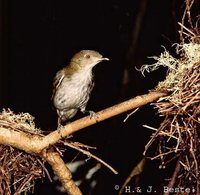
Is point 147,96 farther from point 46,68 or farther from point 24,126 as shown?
point 46,68

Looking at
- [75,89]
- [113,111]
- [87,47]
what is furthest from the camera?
[87,47]

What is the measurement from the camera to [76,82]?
339cm

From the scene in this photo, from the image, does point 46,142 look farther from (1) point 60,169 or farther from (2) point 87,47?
(2) point 87,47

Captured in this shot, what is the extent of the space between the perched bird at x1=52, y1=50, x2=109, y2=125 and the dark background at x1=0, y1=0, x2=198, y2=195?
0.37m

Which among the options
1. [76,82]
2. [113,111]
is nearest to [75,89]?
[76,82]

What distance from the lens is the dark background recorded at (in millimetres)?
3684

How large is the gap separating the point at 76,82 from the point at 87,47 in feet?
2.10

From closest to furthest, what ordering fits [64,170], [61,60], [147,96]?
[147,96] → [64,170] → [61,60]

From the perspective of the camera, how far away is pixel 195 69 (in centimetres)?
203

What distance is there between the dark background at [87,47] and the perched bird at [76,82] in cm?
37

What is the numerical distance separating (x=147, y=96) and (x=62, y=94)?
1.38 m

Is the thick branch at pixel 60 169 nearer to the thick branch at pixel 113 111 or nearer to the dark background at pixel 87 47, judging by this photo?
the thick branch at pixel 113 111

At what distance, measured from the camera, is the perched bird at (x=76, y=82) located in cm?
337

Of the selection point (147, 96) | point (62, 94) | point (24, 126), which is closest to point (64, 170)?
point (24, 126)
